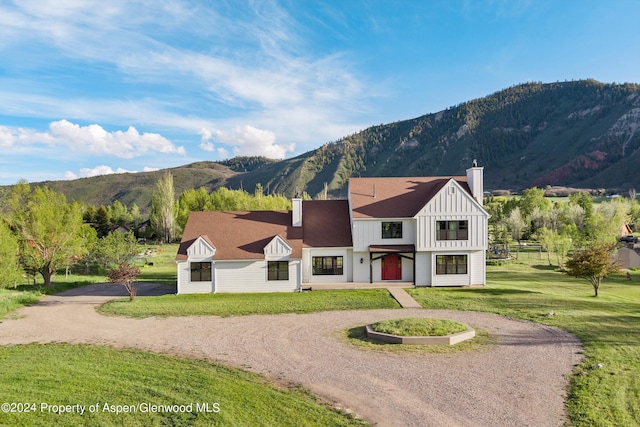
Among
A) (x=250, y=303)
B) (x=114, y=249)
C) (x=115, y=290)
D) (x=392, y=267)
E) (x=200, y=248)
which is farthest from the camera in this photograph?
(x=114, y=249)

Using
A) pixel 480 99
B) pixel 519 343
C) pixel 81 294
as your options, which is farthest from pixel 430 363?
pixel 480 99

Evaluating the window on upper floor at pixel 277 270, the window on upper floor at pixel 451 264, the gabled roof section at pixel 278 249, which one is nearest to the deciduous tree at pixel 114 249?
the window on upper floor at pixel 277 270

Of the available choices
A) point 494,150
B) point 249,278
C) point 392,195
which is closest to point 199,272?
point 249,278

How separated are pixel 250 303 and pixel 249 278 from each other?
3978 millimetres

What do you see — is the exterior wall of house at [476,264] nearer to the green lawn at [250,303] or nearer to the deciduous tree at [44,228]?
the green lawn at [250,303]

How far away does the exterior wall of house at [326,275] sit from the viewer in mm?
28500

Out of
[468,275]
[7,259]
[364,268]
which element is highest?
[7,259]

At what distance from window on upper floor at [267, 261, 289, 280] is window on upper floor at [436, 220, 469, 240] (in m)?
10.6

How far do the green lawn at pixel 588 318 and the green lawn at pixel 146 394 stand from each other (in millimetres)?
6058

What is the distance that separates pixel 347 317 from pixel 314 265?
29.7ft

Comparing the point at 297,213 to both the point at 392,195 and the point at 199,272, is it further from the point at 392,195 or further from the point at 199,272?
the point at 199,272

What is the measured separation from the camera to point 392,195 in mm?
30500

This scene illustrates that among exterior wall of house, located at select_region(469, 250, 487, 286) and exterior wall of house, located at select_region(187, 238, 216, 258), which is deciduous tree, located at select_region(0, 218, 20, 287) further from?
exterior wall of house, located at select_region(469, 250, 487, 286)

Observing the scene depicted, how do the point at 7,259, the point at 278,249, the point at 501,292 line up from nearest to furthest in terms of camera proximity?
the point at 501,292 < the point at 7,259 < the point at 278,249
